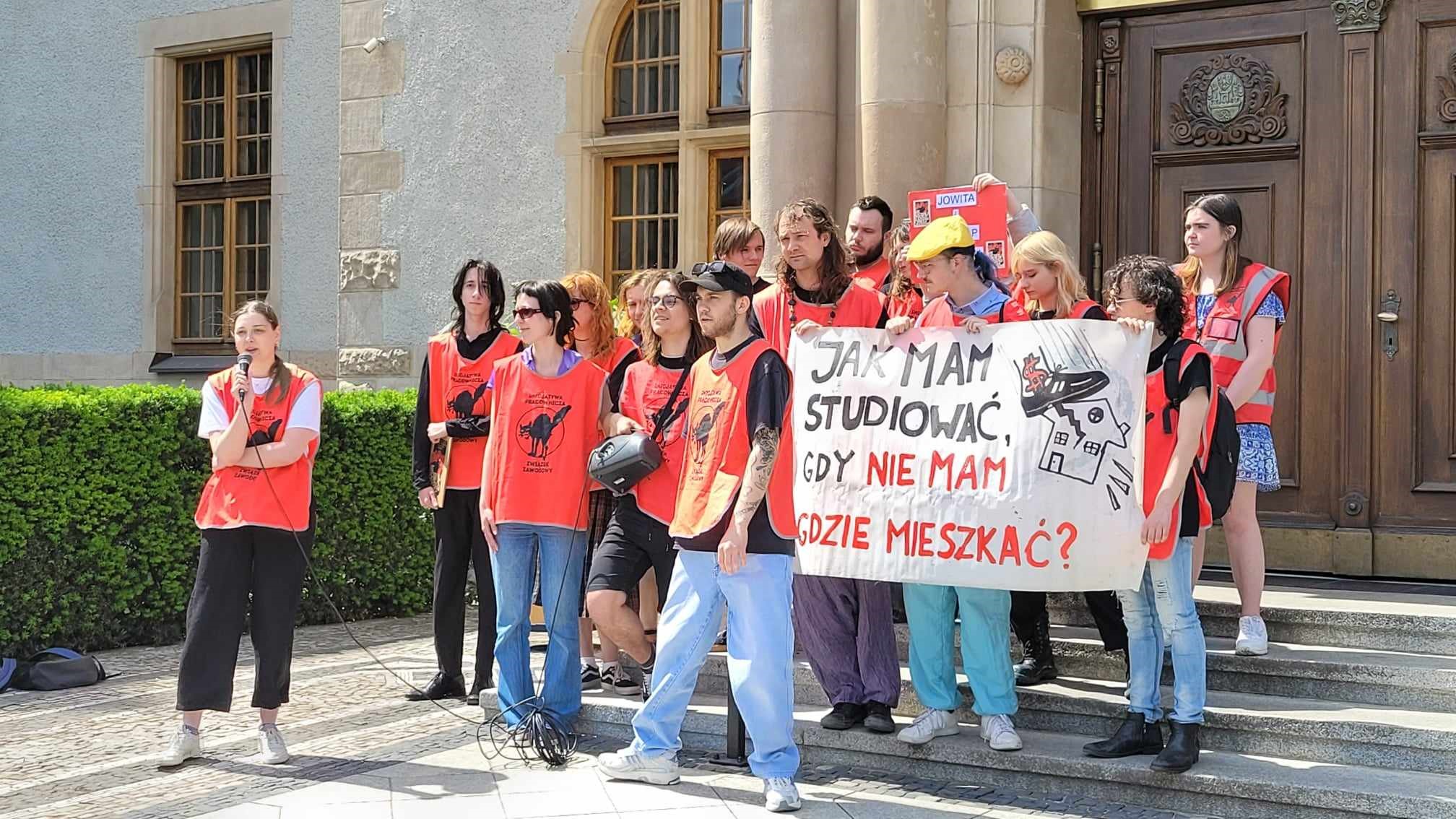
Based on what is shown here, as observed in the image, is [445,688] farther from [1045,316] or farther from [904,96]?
[904,96]

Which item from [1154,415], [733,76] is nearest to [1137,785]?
[1154,415]

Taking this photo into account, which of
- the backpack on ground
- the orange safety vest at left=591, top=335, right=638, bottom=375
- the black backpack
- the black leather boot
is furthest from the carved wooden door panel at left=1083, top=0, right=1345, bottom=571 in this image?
the backpack on ground

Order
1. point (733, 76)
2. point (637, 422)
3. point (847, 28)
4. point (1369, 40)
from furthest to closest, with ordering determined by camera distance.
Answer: point (733, 76) < point (847, 28) < point (1369, 40) < point (637, 422)

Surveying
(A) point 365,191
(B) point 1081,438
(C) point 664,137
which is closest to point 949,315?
(B) point 1081,438

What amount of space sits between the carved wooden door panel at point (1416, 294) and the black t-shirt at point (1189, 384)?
2.92 m

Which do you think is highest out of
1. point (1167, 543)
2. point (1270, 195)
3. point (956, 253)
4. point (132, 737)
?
point (1270, 195)

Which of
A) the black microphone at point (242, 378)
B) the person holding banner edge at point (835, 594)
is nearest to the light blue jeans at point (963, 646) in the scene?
the person holding banner edge at point (835, 594)

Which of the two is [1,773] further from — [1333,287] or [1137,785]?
[1333,287]

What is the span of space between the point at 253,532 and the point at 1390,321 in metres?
5.64

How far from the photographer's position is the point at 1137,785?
5508 mm

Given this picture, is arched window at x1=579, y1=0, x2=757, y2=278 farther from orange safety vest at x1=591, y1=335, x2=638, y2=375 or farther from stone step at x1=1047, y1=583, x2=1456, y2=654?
stone step at x1=1047, y1=583, x2=1456, y2=654

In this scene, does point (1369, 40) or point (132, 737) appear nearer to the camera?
point (132, 737)

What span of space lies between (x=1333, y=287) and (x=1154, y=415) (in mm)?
3170

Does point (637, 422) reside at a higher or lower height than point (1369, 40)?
lower
